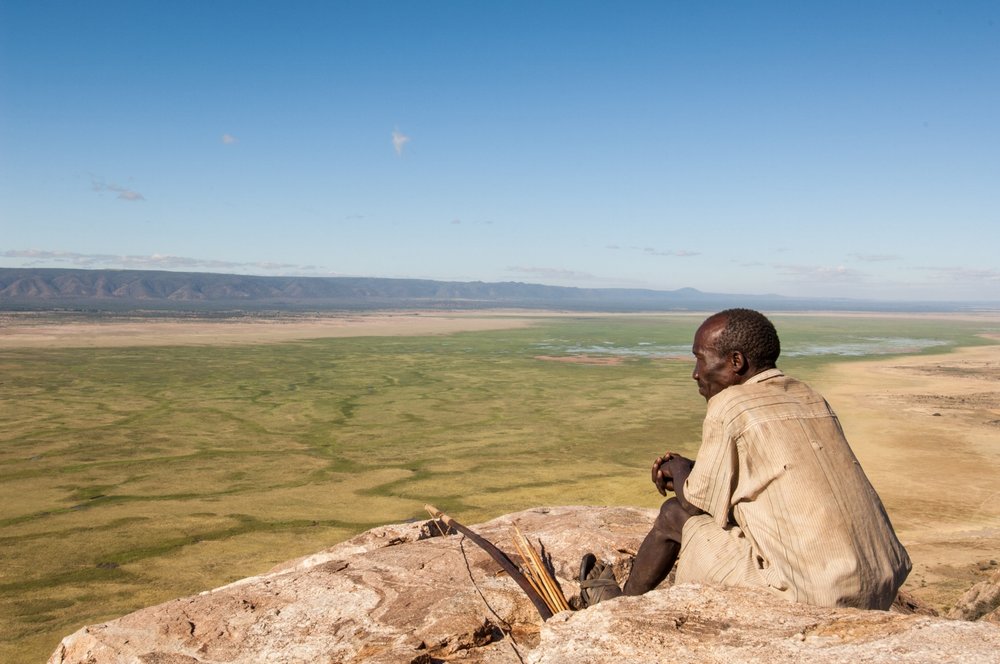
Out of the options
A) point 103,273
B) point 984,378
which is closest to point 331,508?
point 984,378

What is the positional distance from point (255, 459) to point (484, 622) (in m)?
13.8

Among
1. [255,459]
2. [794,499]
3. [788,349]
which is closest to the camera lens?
[794,499]

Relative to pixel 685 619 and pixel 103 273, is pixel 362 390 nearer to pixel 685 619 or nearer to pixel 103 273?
pixel 685 619

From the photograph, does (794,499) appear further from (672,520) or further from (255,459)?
(255,459)

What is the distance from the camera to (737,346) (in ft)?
10.5

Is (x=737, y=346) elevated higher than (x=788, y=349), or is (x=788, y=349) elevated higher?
(x=737, y=346)

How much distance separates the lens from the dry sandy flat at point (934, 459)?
9852mm

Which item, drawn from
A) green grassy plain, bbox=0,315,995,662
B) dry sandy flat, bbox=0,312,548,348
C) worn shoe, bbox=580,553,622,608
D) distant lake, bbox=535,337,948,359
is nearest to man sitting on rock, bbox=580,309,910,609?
worn shoe, bbox=580,553,622,608

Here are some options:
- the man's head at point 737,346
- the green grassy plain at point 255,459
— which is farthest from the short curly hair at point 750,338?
the green grassy plain at point 255,459

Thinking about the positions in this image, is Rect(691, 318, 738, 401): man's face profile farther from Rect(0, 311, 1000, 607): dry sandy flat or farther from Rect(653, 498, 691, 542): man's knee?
Rect(0, 311, 1000, 607): dry sandy flat

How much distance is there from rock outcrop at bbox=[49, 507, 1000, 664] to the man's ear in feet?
3.06

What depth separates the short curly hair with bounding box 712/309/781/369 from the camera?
3.16 m

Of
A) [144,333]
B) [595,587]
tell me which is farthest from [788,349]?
[595,587]

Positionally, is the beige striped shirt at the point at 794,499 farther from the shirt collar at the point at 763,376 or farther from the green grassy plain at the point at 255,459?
the green grassy plain at the point at 255,459
